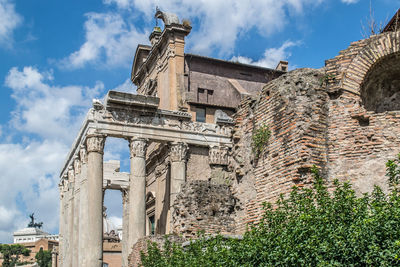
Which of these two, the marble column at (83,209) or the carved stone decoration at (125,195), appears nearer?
the marble column at (83,209)

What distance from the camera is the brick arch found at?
413 inches

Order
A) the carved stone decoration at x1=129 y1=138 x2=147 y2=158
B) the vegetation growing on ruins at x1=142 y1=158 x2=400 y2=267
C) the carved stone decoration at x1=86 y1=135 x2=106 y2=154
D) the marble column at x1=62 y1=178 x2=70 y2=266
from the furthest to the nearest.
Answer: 1. the marble column at x1=62 y1=178 x2=70 y2=266
2. the carved stone decoration at x1=129 y1=138 x2=147 y2=158
3. the carved stone decoration at x1=86 y1=135 x2=106 y2=154
4. the vegetation growing on ruins at x1=142 y1=158 x2=400 y2=267

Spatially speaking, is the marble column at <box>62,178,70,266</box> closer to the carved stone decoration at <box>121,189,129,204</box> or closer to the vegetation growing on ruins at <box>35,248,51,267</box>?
the carved stone decoration at <box>121,189,129,204</box>

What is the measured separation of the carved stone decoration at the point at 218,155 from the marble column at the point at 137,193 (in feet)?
10.1

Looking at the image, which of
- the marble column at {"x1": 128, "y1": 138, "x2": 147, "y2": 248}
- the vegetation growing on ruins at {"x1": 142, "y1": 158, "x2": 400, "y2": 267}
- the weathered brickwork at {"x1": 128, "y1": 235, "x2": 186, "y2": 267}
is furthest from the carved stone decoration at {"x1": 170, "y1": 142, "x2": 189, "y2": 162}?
the vegetation growing on ruins at {"x1": 142, "y1": 158, "x2": 400, "y2": 267}

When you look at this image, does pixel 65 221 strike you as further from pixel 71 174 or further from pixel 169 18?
pixel 169 18

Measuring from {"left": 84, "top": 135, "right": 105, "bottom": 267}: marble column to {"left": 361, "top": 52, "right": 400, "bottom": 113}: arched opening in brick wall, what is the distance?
555 inches

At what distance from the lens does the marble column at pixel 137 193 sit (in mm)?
22625

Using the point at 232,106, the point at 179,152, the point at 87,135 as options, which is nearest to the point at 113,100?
the point at 87,135

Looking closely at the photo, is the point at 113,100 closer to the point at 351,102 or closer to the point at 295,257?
the point at 351,102

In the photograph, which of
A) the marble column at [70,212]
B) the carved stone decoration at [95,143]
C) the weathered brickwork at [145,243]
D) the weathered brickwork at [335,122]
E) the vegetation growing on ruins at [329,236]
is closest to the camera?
the vegetation growing on ruins at [329,236]

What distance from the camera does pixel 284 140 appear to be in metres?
10.7

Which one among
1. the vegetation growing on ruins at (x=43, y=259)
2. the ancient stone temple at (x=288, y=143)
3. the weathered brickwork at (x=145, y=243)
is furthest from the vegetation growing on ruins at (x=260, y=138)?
the vegetation growing on ruins at (x=43, y=259)

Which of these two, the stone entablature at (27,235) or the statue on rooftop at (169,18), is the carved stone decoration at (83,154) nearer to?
the statue on rooftop at (169,18)
